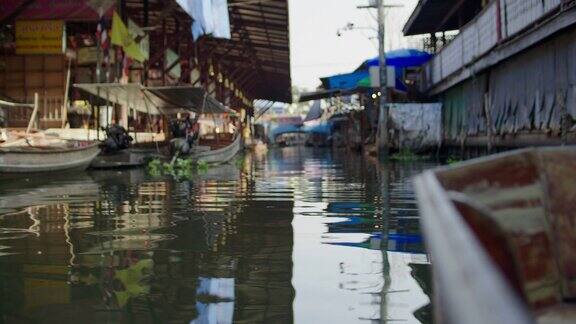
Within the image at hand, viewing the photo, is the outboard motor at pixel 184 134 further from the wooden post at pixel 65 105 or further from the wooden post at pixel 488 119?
the wooden post at pixel 488 119

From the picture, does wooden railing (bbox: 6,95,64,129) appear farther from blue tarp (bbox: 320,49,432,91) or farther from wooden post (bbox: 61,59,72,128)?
blue tarp (bbox: 320,49,432,91)

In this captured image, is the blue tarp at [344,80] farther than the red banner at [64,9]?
Yes

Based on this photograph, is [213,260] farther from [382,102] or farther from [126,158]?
[382,102]

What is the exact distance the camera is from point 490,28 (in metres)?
12.2

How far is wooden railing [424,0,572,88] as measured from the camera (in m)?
9.47

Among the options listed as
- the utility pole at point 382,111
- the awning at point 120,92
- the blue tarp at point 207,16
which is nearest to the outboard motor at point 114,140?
the awning at point 120,92

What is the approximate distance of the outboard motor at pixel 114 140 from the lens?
50.3ft

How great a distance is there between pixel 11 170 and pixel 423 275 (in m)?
9.83

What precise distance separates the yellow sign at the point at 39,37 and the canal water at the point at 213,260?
9.62 m

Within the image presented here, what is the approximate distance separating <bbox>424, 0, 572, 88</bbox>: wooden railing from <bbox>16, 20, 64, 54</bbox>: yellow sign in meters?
10.7

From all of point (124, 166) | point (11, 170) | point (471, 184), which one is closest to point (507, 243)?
point (471, 184)

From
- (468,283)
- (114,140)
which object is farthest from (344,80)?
(468,283)

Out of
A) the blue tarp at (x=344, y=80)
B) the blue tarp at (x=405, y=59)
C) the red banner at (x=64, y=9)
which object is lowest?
the blue tarp at (x=344, y=80)

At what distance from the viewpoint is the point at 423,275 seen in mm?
3836
